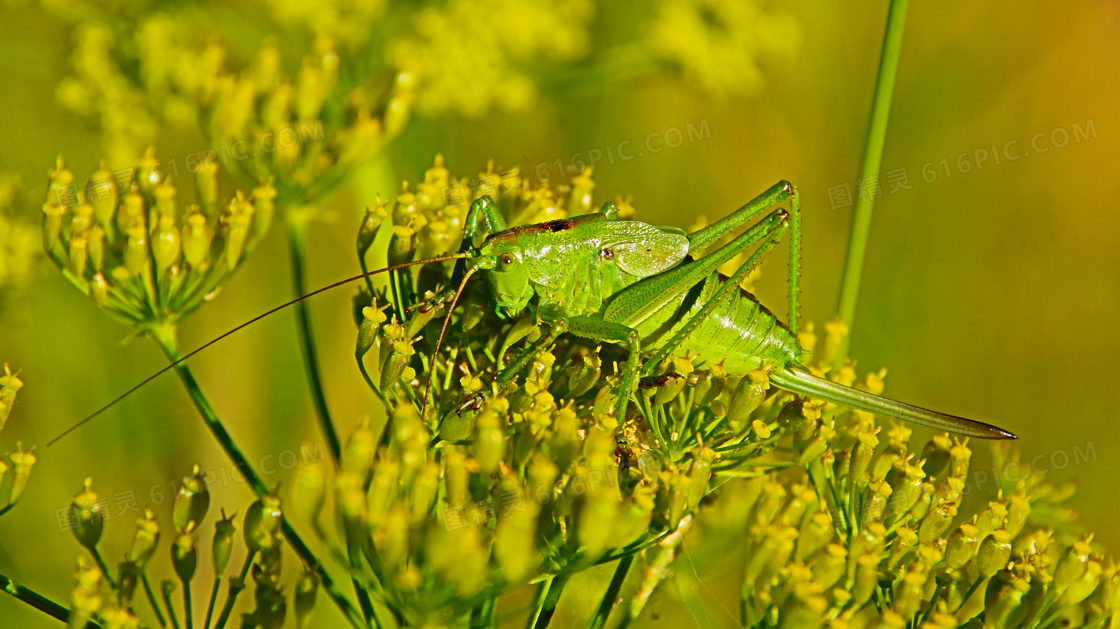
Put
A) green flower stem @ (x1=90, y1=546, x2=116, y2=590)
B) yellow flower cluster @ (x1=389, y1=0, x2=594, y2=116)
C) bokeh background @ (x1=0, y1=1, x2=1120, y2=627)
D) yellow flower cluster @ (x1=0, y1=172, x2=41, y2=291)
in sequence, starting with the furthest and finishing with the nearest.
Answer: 1. yellow flower cluster @ (x1=389, y1=0, x2=594, y2=116)
2. bokeh background @ (x1=0, y1=1, x2=1120, y2=627)
3. yellow flower cluster @ (x1=0, y1=172, x2=41, y2=291)
4. green flower stem @ (x1=90, y1=546, x2=116, y2=590)

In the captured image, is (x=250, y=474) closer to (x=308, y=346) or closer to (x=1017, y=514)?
(x=308, y=346)

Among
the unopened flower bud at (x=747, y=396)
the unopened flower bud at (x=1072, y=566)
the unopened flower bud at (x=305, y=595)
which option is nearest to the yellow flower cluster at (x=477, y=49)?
the unopened flower bud at (x=747, y=396)

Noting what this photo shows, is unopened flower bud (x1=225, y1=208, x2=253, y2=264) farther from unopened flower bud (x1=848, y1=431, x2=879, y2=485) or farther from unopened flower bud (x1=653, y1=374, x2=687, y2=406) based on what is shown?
unopened flower bud (x1=848, y1=431, x2=879, y2=485)

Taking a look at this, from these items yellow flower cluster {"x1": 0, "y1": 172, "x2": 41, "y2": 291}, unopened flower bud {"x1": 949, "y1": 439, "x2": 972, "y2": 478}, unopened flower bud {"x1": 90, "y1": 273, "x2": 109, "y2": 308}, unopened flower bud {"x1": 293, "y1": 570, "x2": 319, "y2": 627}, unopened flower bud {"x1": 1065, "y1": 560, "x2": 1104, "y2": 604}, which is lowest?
unopened flower bud {"x1": 1065, "y1": 560, "x2": 1104, "y2": 604}

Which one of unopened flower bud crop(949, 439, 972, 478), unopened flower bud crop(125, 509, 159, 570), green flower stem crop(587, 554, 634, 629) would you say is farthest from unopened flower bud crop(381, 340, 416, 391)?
unopened flower bud crop(949, 439, 972, 478)

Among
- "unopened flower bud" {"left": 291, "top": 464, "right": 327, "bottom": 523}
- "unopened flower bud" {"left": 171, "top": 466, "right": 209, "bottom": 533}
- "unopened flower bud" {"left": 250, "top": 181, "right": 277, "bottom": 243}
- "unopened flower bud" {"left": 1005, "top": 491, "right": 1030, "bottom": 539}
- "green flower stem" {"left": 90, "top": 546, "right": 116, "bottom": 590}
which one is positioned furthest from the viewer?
"unopened flower bud" {"left": 250, "top": 181, "right": 277, "bottom": 243}
